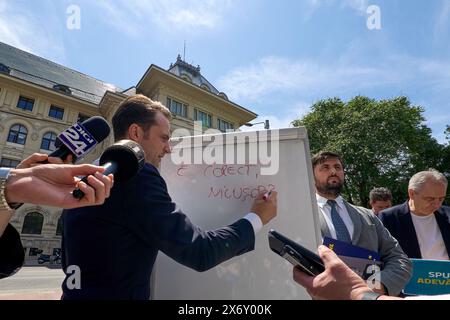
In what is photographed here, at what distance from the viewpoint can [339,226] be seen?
207 cm

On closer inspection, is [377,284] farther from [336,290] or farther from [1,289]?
[1,289]

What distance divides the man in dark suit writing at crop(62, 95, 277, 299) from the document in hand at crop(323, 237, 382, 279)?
1.80ft

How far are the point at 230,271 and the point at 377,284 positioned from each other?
2.87 ft

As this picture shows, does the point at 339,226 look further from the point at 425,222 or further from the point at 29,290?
the point at 29,290

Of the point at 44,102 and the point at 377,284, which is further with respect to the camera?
the point at 44,102

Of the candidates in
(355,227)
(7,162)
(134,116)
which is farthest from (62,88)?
(355,227)

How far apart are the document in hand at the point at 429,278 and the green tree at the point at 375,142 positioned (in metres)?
15.0

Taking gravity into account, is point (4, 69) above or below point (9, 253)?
above

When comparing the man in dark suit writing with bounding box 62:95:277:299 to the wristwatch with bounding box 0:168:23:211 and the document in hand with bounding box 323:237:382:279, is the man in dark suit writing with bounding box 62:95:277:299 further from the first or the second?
the document in hand with bounding box 323:237:382:279

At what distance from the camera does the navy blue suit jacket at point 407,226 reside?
2.66 meters

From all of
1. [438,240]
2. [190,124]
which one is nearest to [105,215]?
[438,240]

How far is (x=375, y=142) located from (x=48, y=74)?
87.0 ft

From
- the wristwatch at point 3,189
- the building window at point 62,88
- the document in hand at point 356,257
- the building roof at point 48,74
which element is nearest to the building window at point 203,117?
the building roof at point 48,74

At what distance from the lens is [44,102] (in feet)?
66.9
